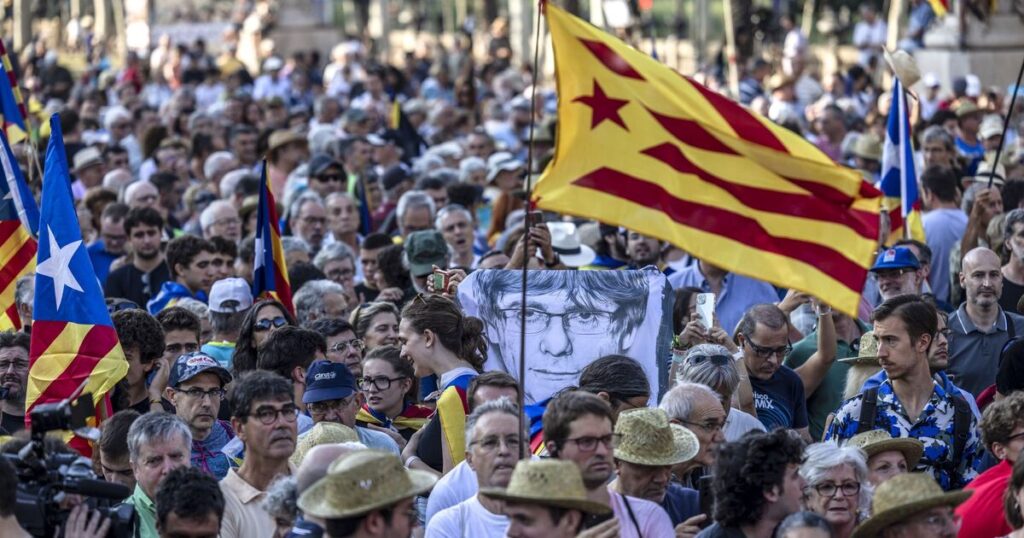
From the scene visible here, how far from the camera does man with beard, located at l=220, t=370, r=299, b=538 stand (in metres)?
7.01

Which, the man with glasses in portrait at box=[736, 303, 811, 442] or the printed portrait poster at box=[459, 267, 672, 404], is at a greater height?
the printed portrait poster at box=[459, 267, 672, 404]

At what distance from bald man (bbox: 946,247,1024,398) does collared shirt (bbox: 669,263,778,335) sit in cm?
147

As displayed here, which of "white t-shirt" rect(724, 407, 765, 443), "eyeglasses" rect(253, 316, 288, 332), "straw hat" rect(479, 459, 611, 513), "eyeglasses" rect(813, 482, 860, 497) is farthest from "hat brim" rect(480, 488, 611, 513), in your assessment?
"eyeglasses" rect(253, 316, 288, 332)

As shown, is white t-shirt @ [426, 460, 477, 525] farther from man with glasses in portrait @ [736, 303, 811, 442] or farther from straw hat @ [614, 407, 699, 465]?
man with glasses in portrait @ [736, 303, 811, 442]

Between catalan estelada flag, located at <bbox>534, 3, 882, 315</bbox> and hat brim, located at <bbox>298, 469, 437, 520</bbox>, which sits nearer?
hat brim, located at <bbox>298, 469, 437, 520</bbox>

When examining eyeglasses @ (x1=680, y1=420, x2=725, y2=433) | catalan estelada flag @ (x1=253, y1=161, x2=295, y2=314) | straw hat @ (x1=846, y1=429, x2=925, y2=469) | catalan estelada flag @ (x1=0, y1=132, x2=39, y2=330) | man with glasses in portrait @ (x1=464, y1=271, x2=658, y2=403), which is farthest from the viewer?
catalan estelada flag @ (x1=253, y1=161, x2=295, y2=314)

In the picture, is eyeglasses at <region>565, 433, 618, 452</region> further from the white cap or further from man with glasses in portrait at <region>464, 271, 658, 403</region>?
the white cap

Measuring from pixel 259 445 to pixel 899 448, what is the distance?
245 centimetres

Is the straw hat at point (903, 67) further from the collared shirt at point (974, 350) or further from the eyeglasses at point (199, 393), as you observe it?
the eyeglasses at point (199, 393)

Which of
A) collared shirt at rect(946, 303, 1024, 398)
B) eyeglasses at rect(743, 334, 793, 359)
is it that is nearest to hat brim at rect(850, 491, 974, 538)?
eyeglasses at rect(743, 334, 793, 359)

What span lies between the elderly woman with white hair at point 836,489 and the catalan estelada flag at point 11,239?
182 inches

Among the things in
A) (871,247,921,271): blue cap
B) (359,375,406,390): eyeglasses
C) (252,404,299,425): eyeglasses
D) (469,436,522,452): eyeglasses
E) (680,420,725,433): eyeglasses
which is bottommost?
→ (359,375,406,390): eyeglasses

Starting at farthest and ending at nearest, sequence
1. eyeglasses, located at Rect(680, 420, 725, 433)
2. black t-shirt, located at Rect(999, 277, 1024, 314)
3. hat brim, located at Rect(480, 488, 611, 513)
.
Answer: black t-shirt, located at Rect(999, 277, 1024, 314), eyeglasses, located at Rect(680, 420, 725, 433), hat brim, located at Rect(480, 488, 611, 513)

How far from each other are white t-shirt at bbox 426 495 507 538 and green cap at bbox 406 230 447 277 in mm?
4451
